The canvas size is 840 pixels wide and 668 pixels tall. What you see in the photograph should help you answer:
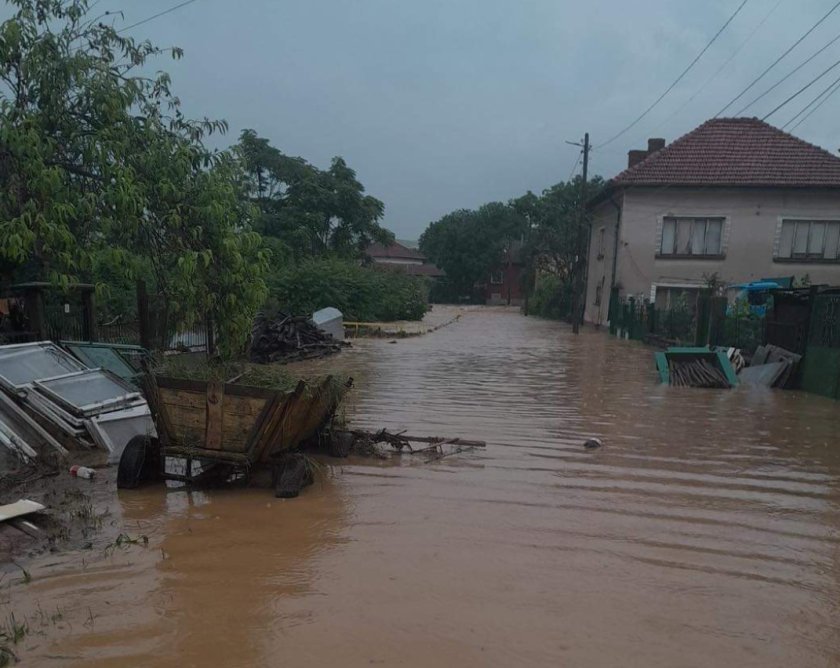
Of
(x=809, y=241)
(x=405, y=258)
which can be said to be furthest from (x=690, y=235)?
(x=405, y=258)

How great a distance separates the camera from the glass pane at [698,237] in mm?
27297

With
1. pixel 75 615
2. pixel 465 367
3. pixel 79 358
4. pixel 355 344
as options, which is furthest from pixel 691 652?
pixel 355 344

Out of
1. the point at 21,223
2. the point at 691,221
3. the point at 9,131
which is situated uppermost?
the point at 691,221

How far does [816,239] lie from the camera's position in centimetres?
2666

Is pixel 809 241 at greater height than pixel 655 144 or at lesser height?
lesser

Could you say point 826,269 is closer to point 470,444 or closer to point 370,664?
point 470,444

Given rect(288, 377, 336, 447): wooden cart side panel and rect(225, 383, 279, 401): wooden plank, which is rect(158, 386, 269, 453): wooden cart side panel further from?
rect(288, 377, 336, 447): wooden cart side panel

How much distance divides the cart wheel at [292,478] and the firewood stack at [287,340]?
1210cm

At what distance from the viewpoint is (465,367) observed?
53.0 ft

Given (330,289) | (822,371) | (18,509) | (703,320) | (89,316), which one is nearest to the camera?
(18,509)

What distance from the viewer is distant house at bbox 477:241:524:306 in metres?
78.2

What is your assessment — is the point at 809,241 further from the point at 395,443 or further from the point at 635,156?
the point at 395,443

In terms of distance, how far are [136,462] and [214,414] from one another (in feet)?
3.07

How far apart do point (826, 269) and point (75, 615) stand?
29.9 meters
